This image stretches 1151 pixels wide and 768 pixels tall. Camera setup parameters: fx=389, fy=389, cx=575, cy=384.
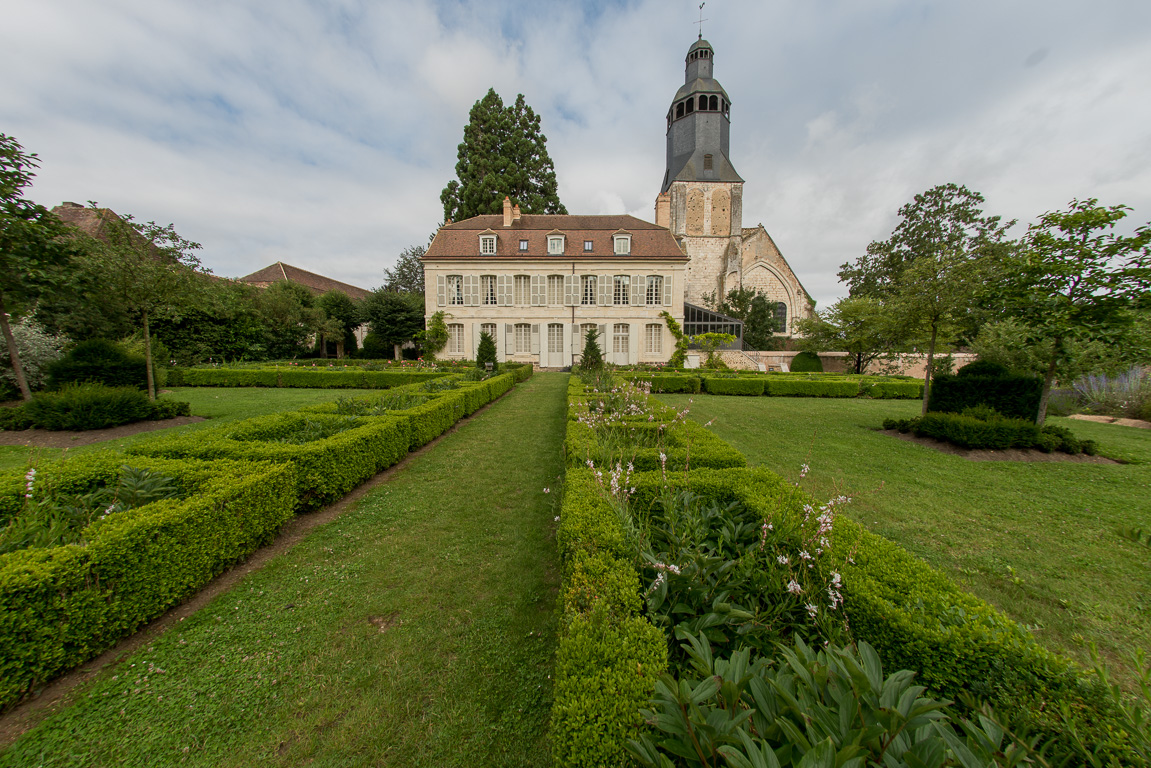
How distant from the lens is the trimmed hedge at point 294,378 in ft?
44.9

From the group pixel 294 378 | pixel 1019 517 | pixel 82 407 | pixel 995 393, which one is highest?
pixel 995 393

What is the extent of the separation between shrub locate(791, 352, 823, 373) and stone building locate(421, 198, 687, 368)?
21.9ft

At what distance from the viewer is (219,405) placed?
9.75m

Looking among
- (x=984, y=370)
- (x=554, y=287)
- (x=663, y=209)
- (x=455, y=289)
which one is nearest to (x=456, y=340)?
(x=455, y=289)

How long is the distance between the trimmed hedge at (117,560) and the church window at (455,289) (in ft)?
62.1

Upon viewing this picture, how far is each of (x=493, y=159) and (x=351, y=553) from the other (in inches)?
1119

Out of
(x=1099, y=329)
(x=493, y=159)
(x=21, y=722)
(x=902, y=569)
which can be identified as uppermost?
(x=493, y=159)

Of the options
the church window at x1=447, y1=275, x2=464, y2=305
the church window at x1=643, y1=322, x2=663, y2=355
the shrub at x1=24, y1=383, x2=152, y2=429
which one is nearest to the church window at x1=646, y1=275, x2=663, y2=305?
the church window at x1=643, y1=322, x2=663, y2=355

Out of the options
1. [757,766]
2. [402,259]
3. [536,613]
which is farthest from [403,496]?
[402,259]

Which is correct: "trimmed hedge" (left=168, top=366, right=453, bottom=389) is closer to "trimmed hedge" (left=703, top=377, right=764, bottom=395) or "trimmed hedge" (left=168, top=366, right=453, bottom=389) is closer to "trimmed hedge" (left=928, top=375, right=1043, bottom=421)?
"trimmed hedge" (left=703, top=377, right=764, bottom=395)

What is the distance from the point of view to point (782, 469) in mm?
5094

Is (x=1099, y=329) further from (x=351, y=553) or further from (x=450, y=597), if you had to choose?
(x=351, y=553)

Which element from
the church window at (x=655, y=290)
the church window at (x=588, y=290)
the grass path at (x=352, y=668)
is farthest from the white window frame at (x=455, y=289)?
the grass path at (x=352, y=668)

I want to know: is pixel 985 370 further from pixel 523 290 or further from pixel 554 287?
pixel 523 290
